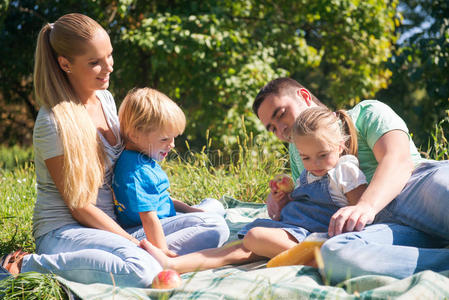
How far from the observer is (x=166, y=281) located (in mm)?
2252

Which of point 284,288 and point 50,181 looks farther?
point 50,181

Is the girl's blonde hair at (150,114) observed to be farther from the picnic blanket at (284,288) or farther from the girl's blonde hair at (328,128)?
the picnic blanket at (284,288)

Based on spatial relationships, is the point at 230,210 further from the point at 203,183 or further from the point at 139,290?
the point at 139,290

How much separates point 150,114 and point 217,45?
486cm

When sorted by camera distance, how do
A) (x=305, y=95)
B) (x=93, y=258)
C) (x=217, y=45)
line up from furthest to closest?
1. (x=217, y=45)
2. (x=305, y=95)
3. (x=93, y=258)

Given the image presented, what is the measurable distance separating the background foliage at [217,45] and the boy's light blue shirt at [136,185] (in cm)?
452

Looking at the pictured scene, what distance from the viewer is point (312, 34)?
1027 cm

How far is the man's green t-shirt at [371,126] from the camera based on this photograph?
8.85ft

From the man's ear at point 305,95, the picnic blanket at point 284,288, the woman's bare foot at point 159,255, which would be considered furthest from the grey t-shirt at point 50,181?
the man's ear at point 305,95

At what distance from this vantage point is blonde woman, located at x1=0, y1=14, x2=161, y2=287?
254 centimetres

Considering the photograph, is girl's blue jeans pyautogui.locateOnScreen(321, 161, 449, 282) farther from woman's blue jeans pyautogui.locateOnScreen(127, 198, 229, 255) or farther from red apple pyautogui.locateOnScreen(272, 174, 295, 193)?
woman's blue jeans pyautogui.locateOnScreen(127, 198, 229, 255)

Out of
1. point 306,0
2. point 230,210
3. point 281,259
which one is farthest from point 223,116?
point 281,259

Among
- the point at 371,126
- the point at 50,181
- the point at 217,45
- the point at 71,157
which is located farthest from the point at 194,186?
the point at 217,45

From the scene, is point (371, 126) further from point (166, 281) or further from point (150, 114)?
point (166, 281)
